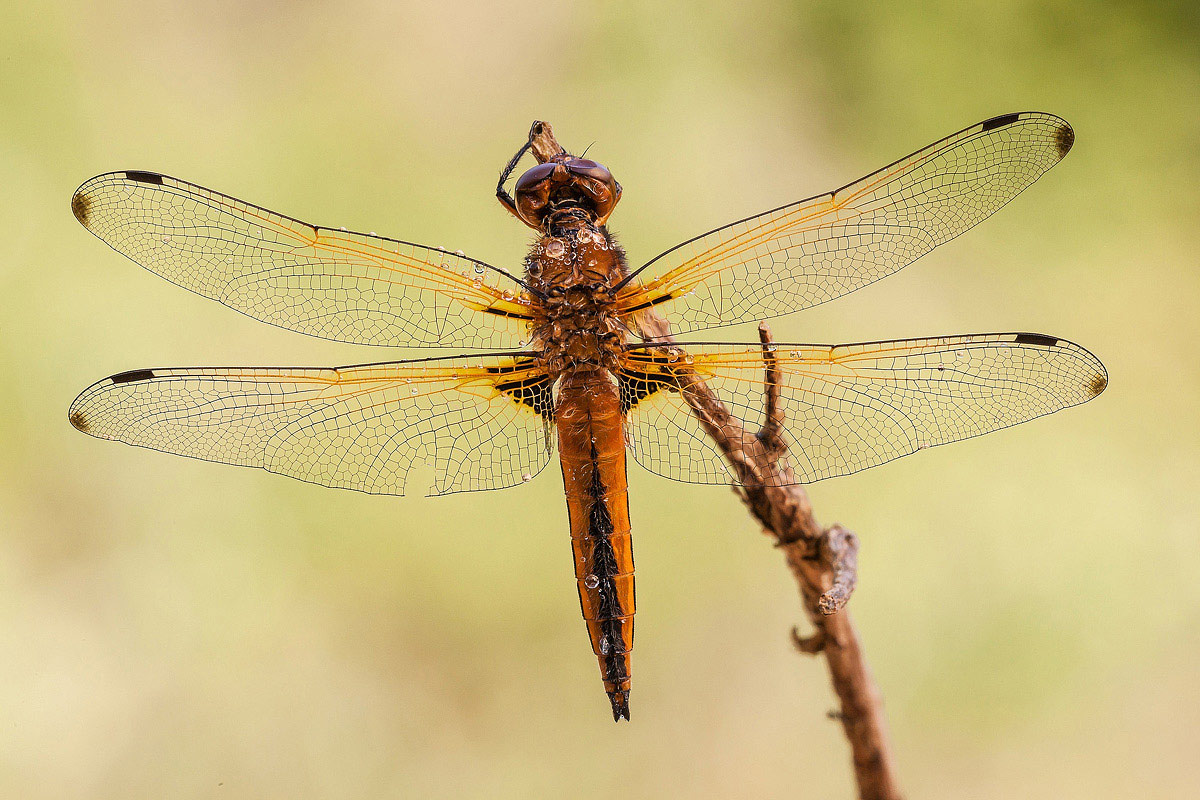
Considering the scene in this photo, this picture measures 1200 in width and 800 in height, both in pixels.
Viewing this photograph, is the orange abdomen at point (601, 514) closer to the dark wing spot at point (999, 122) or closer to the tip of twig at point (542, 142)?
the tip of twig at point (542, 142)

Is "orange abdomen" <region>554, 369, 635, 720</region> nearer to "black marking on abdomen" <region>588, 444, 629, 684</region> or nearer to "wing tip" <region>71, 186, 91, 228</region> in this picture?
"black marking on abdomen" <region>588, 444, 629, 684</region>

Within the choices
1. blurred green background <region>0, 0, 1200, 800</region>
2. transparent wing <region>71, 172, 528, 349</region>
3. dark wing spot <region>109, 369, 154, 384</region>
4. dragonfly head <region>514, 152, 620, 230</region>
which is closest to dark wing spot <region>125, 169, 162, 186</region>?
transparent wing <region>71, 172, 528, 349</region>

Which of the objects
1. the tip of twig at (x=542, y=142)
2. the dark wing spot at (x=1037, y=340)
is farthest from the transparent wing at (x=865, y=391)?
the tip of twig at (x=542, y=142)

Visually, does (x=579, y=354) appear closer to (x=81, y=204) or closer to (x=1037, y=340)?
(x=1037, y=340)

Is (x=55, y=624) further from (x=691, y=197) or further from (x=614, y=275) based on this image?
(x=691, y=197)

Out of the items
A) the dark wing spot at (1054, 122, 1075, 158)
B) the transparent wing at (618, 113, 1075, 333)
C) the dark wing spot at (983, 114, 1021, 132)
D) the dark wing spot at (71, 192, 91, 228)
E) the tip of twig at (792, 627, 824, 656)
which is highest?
the dark wing spot at (71, 192, 91, 228)

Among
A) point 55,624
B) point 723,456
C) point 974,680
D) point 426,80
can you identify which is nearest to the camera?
point 723,456

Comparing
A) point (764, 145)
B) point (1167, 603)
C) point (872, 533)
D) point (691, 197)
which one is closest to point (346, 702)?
point (872, 533)
